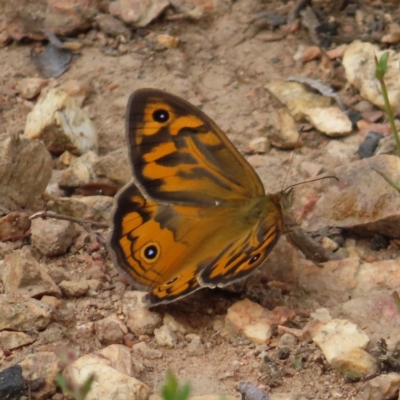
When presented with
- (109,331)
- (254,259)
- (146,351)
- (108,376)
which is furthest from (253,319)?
(108,376)

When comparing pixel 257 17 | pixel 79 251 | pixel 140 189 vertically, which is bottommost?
pixel 257 17

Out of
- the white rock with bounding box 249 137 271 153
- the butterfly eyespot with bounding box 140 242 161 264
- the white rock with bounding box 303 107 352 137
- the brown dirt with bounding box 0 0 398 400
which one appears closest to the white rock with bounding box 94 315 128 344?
the butterfly eyespot with bounding box 140 242 161 264

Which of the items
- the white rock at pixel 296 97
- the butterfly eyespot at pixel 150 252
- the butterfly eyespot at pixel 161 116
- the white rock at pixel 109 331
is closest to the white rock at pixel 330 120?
the white rock at pixel 296 97

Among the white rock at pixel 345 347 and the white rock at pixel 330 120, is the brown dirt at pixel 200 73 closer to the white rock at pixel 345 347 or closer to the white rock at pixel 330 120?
the white rock at pixel 330 120

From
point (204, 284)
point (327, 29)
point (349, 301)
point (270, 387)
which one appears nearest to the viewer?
point (270, 387)

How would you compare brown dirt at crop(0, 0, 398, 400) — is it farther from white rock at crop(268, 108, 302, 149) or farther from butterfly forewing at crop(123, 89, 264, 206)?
butterfly forewing at crop(123, 89, 264, 206)

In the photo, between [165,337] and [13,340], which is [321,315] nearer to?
[165,337]

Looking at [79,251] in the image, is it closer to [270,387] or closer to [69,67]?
[270,387]

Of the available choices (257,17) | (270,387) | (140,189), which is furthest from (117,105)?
(270,387)
